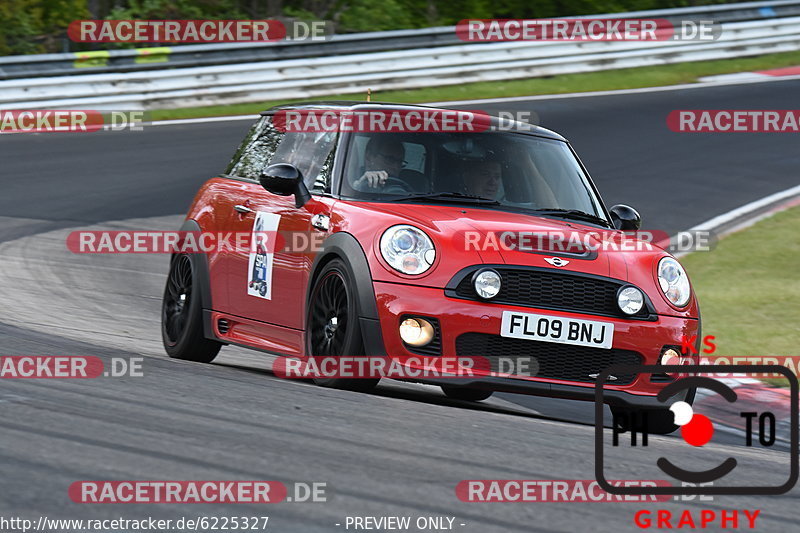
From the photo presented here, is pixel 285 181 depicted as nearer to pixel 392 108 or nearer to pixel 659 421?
pixel 392 108

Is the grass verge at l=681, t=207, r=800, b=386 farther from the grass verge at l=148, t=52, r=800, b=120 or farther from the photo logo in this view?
the grass verge at l=148, t=52, r=800, b=120

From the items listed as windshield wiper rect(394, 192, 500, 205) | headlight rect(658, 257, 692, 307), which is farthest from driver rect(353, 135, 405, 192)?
headlight rect(658, 257, 692, 307)

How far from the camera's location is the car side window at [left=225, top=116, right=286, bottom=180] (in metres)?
8.02

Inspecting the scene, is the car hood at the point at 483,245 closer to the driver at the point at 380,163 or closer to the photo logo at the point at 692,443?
the driver at the point at 380,163

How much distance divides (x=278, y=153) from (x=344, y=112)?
669 millimetres

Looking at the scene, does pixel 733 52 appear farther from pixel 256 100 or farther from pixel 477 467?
pixel 477 467

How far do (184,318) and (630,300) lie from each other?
3.02 meters

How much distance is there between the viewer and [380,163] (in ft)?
23.3

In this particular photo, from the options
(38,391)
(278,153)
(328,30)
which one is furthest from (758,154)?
(38,391)

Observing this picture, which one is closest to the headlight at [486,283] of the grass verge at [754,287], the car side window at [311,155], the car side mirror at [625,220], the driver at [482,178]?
the driver at [482,178]

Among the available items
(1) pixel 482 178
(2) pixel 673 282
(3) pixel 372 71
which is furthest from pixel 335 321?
(3) pixel 372 71

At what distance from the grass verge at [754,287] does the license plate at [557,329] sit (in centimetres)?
263

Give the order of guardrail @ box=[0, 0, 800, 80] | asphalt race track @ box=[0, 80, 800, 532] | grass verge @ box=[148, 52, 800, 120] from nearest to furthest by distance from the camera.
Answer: asphalt race track @ box=[0, 80, 800, 532]
guardrail @ box=[0, 0, 800, 80]
grass verge @ box=[148, 52, 800, 120]

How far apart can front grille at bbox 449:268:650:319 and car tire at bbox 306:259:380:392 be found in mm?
514
